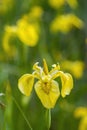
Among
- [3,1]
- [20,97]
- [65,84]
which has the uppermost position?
[3,1]

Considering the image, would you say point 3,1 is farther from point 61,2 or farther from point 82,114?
point 82,114

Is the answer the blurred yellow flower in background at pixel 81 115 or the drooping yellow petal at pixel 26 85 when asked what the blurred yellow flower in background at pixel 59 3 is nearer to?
the blurred yellow flower in background at pixel 81 115

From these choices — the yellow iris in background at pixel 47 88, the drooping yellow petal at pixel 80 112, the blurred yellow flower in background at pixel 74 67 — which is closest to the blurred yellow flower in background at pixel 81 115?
the drooping yellow petal at pixel 80 112

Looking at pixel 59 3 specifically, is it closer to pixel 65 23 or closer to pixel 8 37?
pixel 65 23

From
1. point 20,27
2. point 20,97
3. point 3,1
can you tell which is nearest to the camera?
point 20,97

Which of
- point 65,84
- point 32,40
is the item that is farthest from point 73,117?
point 65,84

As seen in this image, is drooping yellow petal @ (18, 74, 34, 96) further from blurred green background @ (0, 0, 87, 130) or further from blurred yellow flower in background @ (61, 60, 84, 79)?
blurred yellow flower in background @ (61, 60, 84, 79)
